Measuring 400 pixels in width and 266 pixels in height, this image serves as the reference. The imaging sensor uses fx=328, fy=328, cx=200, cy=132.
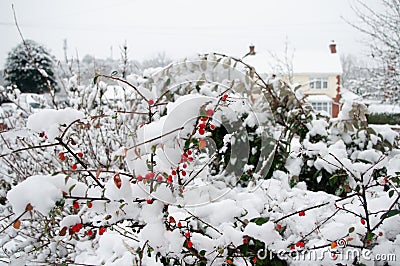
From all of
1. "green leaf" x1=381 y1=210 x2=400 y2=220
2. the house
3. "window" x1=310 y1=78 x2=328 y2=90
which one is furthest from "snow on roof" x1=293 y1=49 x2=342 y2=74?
"green leaf" x1=381 y1=210 x2=400 y2=220

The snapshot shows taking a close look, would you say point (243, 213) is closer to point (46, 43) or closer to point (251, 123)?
Answer: point (251, 123)

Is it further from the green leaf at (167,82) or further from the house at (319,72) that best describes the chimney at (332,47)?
the green leaf at (167,82)

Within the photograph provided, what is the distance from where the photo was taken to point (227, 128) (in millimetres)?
2129

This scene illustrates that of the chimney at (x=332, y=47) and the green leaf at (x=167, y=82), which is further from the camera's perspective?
the chimney at (x=332, y=47)

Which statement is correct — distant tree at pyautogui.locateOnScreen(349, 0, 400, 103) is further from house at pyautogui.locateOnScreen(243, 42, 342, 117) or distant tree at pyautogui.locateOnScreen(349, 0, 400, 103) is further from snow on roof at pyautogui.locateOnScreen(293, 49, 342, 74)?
snow on roof at pyautogui.locateOnScreen(293, 49, 342, 74)

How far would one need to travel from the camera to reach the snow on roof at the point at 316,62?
765 inches

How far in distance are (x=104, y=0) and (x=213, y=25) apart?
13071 millimetres

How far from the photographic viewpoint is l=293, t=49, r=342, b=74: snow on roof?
19438 mm

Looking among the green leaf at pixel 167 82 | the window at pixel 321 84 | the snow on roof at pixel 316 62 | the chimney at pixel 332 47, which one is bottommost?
the window at pixel 321 84

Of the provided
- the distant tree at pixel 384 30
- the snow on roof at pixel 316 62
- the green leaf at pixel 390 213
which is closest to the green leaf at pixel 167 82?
the green leaf at pixel 390 213

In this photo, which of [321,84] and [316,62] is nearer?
[321,84]

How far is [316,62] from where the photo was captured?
20.0m

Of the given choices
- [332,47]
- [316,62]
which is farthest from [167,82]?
[332,47]

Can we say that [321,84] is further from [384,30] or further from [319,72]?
[384,30]
